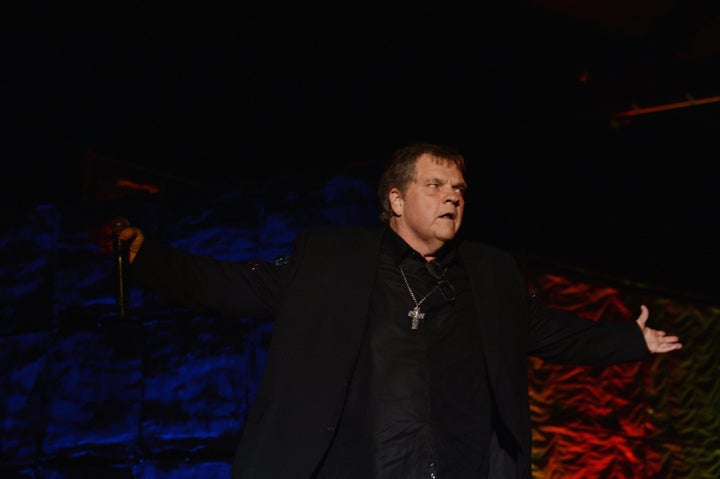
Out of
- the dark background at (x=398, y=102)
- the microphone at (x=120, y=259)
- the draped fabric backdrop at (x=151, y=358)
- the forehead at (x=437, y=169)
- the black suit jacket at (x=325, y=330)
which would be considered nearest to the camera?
the black suit jacket at (x=325, y=330)

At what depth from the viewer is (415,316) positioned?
2482 millimetres

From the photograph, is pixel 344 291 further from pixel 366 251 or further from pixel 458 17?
pixel 458 17

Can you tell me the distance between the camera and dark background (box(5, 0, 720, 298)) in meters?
3.93

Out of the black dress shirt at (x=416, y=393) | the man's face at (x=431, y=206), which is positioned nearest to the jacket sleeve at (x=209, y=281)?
the black dress shirt at (x=416, y=393)

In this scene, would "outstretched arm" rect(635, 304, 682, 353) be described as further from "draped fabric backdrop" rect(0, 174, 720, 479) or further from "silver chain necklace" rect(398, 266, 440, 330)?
"draped fabric backdrop" rect(0, 174, 720, 479)

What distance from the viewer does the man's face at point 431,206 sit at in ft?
8.55

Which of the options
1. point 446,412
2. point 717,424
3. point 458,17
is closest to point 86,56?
point 458,17

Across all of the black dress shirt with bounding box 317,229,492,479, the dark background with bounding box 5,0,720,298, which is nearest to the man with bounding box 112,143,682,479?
the black dress shirt with bounding box 317,229,492,479

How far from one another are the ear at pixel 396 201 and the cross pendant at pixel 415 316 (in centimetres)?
45

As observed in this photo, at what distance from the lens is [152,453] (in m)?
3.26

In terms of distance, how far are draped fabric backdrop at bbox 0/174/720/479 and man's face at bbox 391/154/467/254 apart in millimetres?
571

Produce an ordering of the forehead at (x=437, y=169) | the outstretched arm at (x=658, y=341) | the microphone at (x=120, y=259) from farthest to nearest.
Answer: the forehead at (x=437, y=169), the outstretched arm at (x=658, y=341), the microphone at (x=120, y=259)

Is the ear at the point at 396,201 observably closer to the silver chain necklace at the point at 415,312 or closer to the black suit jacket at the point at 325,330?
the black suit jacket at the point at 325,330

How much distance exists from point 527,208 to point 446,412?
2.09m
